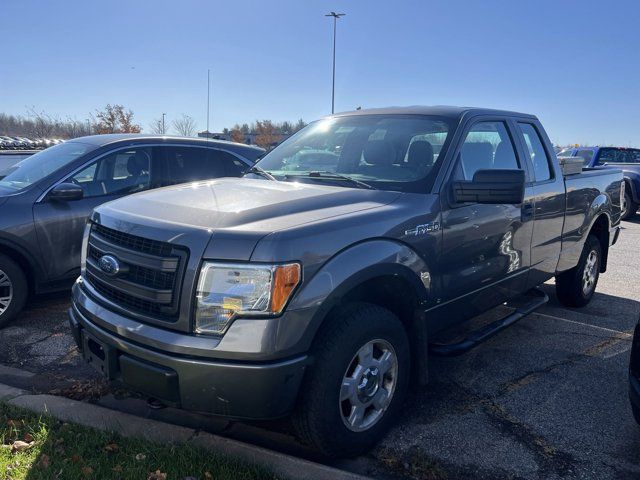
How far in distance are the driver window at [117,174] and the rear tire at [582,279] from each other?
458 centimetres

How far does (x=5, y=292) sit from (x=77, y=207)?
97 centimetres

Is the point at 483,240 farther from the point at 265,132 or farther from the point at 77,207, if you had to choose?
the point at 265,132

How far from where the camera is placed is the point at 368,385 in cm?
286

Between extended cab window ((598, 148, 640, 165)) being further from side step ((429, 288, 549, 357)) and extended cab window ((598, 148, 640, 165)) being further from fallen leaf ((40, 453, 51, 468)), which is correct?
fallen leaf ((40, 453, 51, 468))

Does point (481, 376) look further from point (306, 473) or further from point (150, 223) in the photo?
point (150, 223)

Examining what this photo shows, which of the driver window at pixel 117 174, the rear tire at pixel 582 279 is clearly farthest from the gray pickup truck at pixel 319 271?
the driver window at pixel 117 174

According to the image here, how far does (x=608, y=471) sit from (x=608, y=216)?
3.69 m

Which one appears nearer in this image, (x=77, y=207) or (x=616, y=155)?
(x=77, y=207)

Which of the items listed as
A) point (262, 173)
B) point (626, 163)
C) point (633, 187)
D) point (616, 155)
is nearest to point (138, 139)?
point (262, 173)

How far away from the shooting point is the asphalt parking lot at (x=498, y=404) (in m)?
2.90

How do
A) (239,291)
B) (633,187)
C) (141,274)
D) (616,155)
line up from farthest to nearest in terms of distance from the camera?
(616,155) < (633,187) < (141,274) < (239,291)

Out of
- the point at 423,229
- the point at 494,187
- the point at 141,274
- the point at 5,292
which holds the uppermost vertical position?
the point at 494,187

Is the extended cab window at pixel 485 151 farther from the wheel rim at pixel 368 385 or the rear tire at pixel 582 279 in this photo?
the rear tire at pixel 582 279

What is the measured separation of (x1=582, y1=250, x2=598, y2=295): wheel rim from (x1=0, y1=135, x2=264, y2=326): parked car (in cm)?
437
